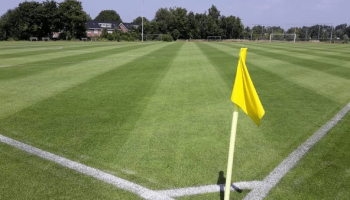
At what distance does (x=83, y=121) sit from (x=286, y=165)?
13.6 ft

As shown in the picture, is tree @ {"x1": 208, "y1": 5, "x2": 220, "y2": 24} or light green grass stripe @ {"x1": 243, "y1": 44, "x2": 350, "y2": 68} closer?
light green grass stripe @ {"x1": 243, "y1": 44, "x2": 350, "y2": 68}

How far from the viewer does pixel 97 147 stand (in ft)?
15.5

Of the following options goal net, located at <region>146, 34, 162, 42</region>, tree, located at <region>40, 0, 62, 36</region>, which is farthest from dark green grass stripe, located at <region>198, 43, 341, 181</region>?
tree, located at <region>40, 0, 62, 36</region>

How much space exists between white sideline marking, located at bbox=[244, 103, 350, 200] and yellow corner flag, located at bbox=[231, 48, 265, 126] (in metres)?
1.12

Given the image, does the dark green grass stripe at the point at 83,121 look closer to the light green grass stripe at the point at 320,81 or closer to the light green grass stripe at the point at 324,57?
the light green grass stripe at the point at 320,81

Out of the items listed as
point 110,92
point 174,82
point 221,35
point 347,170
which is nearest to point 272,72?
point 174,82

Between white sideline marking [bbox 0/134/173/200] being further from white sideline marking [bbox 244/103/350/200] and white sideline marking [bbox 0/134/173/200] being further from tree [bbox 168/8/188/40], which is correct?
tree [bbox 168/8/188/40]

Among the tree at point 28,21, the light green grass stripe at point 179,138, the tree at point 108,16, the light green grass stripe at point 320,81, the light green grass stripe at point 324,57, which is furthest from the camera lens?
the tree at point 108,16

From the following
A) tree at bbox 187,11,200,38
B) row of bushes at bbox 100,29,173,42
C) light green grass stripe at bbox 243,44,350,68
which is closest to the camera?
light green grass stripe at bbox 243,44,350,68

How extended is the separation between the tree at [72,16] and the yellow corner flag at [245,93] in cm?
7494

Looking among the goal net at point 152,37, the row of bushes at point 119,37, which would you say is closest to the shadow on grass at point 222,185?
the row of bushes at point 119,37

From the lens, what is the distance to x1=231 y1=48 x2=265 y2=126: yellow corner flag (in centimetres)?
287

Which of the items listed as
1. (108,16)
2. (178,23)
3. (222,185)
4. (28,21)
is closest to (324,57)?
(222,185)

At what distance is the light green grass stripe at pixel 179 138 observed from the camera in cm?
394
